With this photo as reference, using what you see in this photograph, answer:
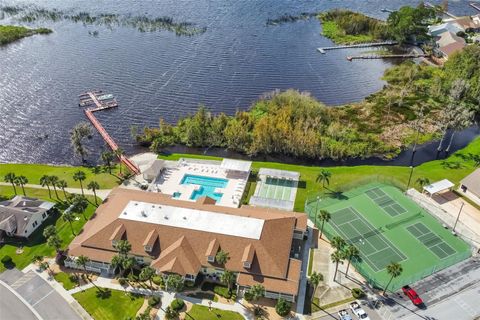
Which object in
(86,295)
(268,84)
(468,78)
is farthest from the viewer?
(268,84)

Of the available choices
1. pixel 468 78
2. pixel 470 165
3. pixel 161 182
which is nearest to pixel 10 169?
pixel 161 182

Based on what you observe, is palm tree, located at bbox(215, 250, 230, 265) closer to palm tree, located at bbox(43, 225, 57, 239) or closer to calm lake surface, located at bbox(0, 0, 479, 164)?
palm tree, located at bbox(43, 225, 57, 239)

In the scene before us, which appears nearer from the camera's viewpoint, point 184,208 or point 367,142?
point 184,208

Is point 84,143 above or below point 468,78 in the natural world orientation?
below

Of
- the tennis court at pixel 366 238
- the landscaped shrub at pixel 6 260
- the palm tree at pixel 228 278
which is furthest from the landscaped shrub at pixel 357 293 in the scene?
the landscaped shrub at pixel 6 260

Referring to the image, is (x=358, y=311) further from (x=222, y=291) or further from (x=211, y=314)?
(x=211, y=314)

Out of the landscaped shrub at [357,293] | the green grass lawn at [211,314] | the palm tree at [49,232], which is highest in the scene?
the palm tree at [49,232]

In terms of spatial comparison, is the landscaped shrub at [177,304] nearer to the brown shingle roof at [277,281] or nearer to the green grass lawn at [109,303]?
the green grass lawn at [109,303]

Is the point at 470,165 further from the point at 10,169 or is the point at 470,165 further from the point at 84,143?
the point at 10,169

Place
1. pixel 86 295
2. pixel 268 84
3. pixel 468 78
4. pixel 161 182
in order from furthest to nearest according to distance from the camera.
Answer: pixel 268 84
pixel 468 78
pixel 161 182
pixel 86 295
